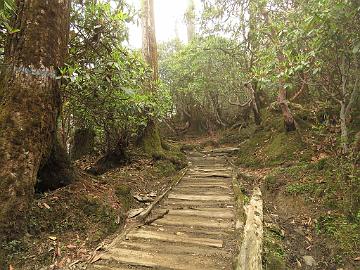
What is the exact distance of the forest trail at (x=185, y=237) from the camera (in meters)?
4.31

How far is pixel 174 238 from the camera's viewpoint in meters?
5.13

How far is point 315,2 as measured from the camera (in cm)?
566

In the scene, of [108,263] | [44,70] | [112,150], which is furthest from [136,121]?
[108,263]

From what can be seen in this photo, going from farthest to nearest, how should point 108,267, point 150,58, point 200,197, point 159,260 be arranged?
point 150,58
point 200,197
point 159,260
point 108,267

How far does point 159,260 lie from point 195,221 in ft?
5.40

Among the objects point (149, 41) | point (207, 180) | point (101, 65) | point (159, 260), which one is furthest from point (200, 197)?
point (149, 41)

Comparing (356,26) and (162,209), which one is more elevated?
(356,26)

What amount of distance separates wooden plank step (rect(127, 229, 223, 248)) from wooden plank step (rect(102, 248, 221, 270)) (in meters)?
0.49

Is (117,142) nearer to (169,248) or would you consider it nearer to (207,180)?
(207,180)

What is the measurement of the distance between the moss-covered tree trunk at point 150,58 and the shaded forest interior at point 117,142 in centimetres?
9

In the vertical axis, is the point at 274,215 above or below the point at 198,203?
below

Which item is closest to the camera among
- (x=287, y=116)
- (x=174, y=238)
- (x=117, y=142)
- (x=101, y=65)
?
(x=174, y=238)

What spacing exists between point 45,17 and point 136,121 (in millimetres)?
4347

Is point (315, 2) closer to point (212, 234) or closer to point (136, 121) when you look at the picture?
point (212, 234)
